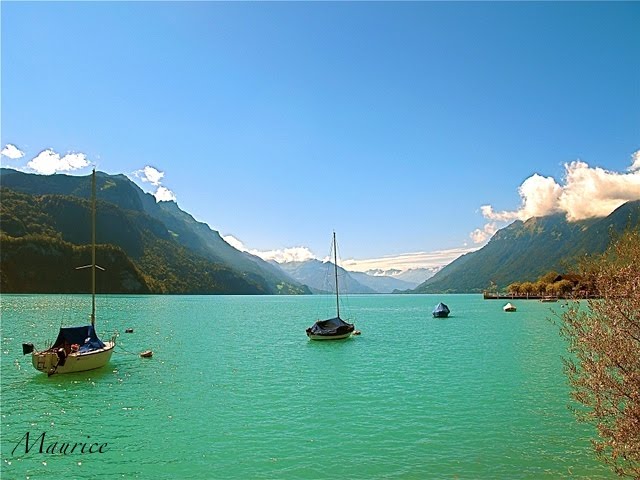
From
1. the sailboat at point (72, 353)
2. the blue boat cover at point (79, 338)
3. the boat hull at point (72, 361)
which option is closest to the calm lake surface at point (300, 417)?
the boat hull at point (72, 361)

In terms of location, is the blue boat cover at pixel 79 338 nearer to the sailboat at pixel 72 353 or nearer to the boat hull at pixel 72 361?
the sailboat at pixel 72 353

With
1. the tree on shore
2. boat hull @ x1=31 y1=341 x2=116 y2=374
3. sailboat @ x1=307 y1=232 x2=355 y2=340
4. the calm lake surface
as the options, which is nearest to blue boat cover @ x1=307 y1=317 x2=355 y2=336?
sailboat @ x1=307 y1=232 x2=355 y2=340

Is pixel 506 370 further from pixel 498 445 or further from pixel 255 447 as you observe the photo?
pixel 255 447

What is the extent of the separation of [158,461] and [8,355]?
33917 mm

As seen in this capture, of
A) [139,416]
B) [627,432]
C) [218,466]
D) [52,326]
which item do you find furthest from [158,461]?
[52,326]

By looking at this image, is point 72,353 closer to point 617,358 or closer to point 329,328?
point 329,328

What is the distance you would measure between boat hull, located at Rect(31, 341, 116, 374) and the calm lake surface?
58cm

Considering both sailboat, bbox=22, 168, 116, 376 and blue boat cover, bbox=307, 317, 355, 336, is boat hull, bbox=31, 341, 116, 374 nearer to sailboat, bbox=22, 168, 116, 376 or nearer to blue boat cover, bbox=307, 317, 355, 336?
sailboat, bbox=22, 168, 116, 376

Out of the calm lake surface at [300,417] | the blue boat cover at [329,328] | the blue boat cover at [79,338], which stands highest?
the blue boat cover at [79,338]

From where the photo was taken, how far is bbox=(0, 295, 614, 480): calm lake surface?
1752 cm

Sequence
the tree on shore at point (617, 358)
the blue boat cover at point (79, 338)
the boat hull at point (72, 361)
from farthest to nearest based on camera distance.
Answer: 1. the blue boat cover at point (79, 338)
2. the boat hull at point (72, 361)
3. the tree on shore at point (617, 358)

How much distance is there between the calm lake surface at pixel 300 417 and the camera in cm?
1752

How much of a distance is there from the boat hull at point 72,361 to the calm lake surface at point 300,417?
585 millimetres

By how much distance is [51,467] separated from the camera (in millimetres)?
17469
